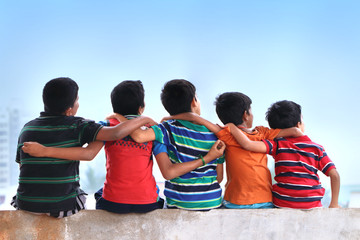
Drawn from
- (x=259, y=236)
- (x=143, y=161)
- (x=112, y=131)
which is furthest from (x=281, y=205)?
(x=112, y=131)

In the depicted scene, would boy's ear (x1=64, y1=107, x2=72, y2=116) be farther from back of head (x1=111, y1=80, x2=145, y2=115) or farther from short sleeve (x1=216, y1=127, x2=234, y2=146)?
short sleeve (x1=216, y1=127, x2=234, y2=146)

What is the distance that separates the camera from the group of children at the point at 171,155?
211 centimetres

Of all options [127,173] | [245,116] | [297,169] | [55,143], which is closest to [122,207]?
[127,173]

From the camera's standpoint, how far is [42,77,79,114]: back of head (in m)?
2.15

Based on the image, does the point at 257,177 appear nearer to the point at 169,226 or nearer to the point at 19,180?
the point at 169,226

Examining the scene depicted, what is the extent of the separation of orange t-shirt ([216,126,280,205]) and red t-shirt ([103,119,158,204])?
0.43m

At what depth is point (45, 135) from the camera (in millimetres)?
2109

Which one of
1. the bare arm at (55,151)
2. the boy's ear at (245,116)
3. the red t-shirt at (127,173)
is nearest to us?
the bare arm at (55,151)

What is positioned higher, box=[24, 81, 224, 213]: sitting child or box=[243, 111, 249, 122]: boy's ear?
box=[243, 111, 249, 122]: boy's ear

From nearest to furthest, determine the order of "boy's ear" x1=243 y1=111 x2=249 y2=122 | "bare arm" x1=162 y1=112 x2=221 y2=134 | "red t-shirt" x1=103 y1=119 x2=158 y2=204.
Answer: "red t-shirt" x1=103 y1=119 x2=158 y2=204
"bare arm" x1=162 y1=112 x2=221 y2=134
"boy's ear" x1=243 y1=111 x2=249 y2=122

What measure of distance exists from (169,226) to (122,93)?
2.40ft

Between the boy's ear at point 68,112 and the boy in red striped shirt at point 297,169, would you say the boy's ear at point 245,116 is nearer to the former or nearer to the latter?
the boy in red striped shirt at point 297,169

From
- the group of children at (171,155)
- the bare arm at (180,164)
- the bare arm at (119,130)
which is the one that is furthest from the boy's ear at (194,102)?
the bare arm at (119,130)

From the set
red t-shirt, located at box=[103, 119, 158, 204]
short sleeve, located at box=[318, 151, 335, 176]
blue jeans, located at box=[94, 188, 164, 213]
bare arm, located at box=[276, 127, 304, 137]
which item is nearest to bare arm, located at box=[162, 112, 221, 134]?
red t-shirt, located at box=[103, 119, 158, 204]
